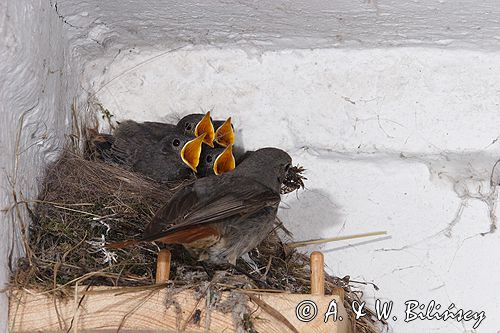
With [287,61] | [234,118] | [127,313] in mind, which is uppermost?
[287,61]

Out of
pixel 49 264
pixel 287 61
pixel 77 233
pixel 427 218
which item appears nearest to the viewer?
pixel 49 264

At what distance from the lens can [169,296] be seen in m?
3.20

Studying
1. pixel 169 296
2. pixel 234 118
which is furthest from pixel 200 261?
pixel 234 118

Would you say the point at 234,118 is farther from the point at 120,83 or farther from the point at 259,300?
the point at 259,300

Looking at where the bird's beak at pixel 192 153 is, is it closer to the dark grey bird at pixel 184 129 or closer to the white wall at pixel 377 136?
the dark grey bird at pixel 184 129

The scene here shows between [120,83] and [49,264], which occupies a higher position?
[120,83]

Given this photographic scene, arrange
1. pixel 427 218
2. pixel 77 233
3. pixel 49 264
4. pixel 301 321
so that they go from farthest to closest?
1. pixel 427 218
2. pixel 77 233
3. pixel 49 264
4. pixel 301 321

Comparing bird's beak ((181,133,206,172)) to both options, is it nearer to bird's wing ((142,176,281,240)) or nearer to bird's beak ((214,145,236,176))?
bird's beak ((214,145,236,176))

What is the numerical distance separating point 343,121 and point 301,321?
1.43m

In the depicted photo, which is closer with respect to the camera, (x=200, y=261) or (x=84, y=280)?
(x=84, y=280)

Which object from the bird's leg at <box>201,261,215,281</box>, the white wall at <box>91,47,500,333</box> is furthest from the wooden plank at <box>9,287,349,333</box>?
the white wall at <box>91,47,500,333</box>

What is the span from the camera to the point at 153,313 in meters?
3.18

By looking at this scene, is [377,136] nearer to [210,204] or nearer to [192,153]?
[192,153]

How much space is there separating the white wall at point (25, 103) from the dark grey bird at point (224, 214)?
428 mm
